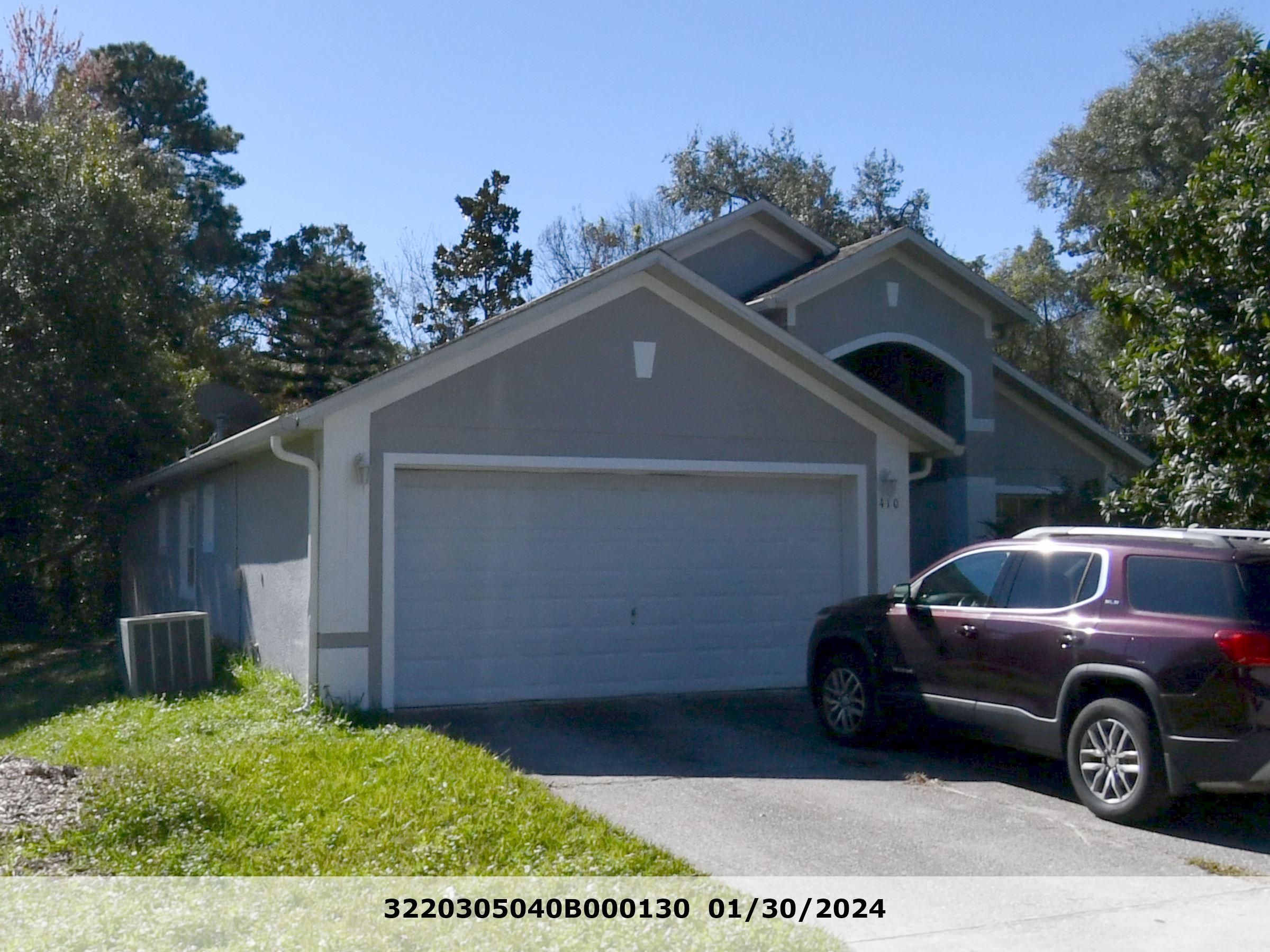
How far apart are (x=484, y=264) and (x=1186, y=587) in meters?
30.0

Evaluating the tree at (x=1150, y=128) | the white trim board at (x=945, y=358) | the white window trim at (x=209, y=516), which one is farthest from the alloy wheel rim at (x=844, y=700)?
the tree at (x=1150, y=128)

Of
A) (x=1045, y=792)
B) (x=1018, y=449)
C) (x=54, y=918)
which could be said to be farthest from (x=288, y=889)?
→ (x=1018, y=449)

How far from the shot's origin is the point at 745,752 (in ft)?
32.3

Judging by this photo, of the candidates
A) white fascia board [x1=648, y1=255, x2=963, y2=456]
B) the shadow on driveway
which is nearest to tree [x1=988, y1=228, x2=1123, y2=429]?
white fascia board [x1=648, y1=255, x2=963, y2=456]

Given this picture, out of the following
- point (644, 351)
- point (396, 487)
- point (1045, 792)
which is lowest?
point (1045, 792)

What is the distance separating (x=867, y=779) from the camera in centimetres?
891

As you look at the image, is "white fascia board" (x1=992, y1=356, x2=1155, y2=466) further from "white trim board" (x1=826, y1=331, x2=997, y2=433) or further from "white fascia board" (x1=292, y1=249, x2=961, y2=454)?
"white fascia board" (x1=292, y1=249, x2=961, y2=454)

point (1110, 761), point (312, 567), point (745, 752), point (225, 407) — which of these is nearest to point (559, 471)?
point (312, 567)

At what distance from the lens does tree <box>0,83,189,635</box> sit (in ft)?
63.7

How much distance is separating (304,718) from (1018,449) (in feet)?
39.5

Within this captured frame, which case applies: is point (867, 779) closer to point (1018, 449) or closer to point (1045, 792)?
point (1045, 792)

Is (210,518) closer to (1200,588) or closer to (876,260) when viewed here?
Answer: (876,260)

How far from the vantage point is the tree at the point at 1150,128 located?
81.1 ft

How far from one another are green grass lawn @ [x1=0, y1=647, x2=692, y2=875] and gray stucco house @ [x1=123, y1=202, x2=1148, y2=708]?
143 centimetres
